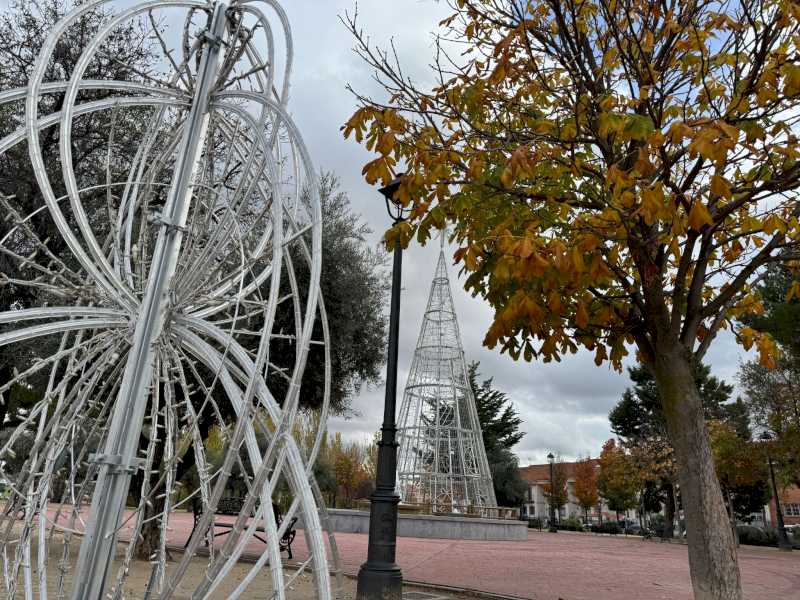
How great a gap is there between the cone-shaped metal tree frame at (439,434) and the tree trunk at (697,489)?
17.0 meters

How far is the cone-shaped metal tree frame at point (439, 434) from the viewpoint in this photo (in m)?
22.4

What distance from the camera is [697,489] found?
15.3 ft

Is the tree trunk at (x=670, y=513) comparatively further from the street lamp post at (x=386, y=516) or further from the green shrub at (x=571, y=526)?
the street lamp post at (x=386, y=516)

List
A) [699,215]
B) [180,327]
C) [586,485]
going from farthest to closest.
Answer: [586,485], [699,215], [180,327]

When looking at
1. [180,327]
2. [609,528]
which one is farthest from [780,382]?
[180,327]

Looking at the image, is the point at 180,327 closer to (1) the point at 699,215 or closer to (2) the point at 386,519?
(1) the point at 699,215

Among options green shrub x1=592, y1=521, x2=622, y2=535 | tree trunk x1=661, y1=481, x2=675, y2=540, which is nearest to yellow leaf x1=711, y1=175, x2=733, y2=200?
tree trunk x1=661, y1=481, x2=675, y2=540

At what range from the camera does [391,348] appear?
7.30m

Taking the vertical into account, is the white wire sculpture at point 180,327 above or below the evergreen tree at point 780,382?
below

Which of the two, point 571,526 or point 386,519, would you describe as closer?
point 386,519

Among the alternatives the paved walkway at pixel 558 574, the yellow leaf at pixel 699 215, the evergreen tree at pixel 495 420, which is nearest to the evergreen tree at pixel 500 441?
the evergreen tree at pixel 495 420

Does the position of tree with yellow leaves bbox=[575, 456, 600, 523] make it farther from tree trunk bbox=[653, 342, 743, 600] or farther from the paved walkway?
tree trunk bbox=[653, 342, 743, 600]

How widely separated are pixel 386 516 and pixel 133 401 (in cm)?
535

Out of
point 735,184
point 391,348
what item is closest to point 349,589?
point 391,348
